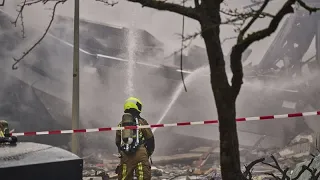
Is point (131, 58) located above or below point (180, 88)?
above

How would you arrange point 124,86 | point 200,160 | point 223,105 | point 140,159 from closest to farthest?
point 223,105 < point 140,159 < point 200,160 < point 124,86

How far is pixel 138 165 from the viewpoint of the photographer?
6.25 m

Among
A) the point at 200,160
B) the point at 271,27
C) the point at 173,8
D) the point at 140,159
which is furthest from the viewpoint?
the point at 200,160

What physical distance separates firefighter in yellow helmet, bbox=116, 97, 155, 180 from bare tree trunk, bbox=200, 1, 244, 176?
12.5ft

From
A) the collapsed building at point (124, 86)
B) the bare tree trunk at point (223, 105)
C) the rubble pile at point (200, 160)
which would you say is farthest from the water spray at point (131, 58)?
the bare tree trunk at point (223, 105)

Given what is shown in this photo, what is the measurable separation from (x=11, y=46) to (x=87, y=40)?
1.12 meters

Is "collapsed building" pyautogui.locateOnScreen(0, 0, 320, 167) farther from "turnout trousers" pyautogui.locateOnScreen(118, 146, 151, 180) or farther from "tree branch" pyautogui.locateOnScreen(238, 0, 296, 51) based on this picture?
"tree branch" pyautogui.locateOnScreen(238, 0, 296, 51)

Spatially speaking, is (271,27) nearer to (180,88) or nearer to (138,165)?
(138,165)

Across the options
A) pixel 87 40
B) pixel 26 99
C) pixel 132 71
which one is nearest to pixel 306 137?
pixel 132 71

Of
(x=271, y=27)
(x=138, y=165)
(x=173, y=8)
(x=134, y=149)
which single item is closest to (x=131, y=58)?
(x=134, y=149)

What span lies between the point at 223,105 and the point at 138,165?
387cm

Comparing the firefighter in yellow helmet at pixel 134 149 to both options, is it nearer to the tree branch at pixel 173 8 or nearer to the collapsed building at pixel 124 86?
the collapsed building at pixel 124 86

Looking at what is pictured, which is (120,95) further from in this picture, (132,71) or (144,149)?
(144,149)

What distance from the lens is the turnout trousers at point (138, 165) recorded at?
20.5ft
